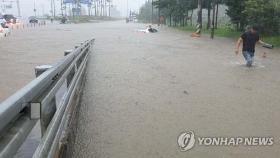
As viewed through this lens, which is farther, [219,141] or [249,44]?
[249,44]

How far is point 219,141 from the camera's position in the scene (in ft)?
20.8

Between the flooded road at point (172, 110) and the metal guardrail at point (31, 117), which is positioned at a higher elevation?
the metal guardrail at point (31, 117)

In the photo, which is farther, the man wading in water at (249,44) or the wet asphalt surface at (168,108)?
the man wading in water at (249,44)

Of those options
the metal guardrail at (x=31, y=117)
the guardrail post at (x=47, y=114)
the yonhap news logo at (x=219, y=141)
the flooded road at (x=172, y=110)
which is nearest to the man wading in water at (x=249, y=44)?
the flooded road at (x=172, y=110)

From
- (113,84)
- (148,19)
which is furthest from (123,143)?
(148,19)

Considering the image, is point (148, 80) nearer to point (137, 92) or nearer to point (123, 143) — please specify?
point (137, 92)

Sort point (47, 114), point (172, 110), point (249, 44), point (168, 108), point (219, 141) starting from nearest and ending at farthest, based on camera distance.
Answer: point (47, 114)
point (219, 141)
point (172, 110)
point (168, 108)
point (249, 44)

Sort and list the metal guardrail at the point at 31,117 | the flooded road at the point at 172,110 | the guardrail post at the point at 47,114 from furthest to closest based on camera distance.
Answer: the flooded road at the point at 172,110 < the guardrail post at the point at 47,114 < the metal guardrail at the point at 31,117

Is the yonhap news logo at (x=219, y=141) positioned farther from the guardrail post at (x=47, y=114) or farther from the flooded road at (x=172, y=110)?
the guardrail post at (x=47, y=114)

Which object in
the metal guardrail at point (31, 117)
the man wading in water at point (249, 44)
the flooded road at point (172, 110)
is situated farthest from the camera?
the man wading in water at point (249, 44)

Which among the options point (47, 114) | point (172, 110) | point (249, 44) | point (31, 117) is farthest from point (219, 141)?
point (249, 44)

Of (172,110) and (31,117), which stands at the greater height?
(31,117)

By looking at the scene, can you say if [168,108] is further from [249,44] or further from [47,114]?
[249,44]

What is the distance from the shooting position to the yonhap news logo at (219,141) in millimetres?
6172
